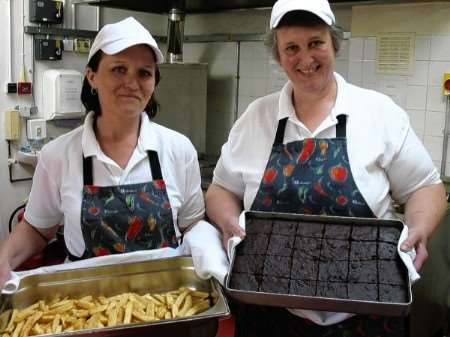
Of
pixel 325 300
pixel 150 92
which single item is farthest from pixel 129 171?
pixel 325 300

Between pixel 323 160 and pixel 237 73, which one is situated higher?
pixel 237 73

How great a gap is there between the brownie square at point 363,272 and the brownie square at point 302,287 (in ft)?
0.29

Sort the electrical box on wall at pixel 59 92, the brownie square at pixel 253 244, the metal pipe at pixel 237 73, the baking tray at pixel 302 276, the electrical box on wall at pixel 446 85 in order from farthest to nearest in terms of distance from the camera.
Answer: the metal pipe at pixel 237 73, the electrical box on wall at pixel 59 92, the electrical box on wall at pixel 446 85, the brownie square at pixel 253 244, the baking tray at pixel 302 276

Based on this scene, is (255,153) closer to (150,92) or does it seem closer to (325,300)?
(150,92)

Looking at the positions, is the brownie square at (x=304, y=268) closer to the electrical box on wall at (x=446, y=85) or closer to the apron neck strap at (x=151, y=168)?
the apron neck strap at (x=151, y=168)

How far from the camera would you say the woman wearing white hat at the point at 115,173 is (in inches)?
56.8

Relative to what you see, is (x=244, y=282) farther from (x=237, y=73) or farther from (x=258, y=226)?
(x=237, y=73)

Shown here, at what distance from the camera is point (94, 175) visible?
150 cm

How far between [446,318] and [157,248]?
5.83 ft

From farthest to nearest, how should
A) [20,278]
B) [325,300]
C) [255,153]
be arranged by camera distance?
[255,153] < [20,278] < [325,300]

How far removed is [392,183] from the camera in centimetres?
141

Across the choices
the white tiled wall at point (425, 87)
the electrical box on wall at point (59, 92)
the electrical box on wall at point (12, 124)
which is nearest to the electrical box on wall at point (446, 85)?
the white tiled wall at point (425, 87)

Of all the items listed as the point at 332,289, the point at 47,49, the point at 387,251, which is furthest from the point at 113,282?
the point at 47,49

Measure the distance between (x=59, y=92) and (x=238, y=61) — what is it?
1.18m
